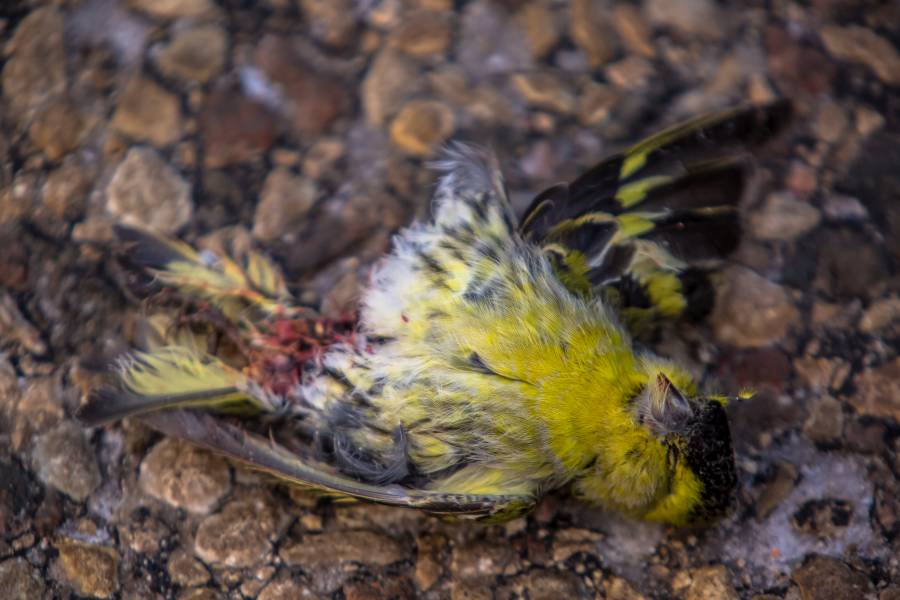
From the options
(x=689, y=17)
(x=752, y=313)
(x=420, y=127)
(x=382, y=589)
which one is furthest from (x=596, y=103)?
(x=382, y=589)

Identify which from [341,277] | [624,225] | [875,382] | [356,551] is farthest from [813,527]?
[341,277]

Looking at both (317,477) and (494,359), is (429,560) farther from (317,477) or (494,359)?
(494,359)

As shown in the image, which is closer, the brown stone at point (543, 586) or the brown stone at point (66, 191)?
the brown stone at point (543, 586)

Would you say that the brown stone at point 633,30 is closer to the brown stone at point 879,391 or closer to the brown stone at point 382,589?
the brown stone at point 879,391

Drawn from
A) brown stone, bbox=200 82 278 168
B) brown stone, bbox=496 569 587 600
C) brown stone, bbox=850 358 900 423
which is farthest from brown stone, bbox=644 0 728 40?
brown stone, bbox=496 569 587 600

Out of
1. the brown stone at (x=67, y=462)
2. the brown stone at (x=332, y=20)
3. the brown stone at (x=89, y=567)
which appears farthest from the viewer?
the brown stone at (x=332, y=20)

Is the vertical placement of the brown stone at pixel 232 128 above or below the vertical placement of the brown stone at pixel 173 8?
below

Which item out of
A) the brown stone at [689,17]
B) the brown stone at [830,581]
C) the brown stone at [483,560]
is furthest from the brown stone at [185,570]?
the brown stone at [689,17]
